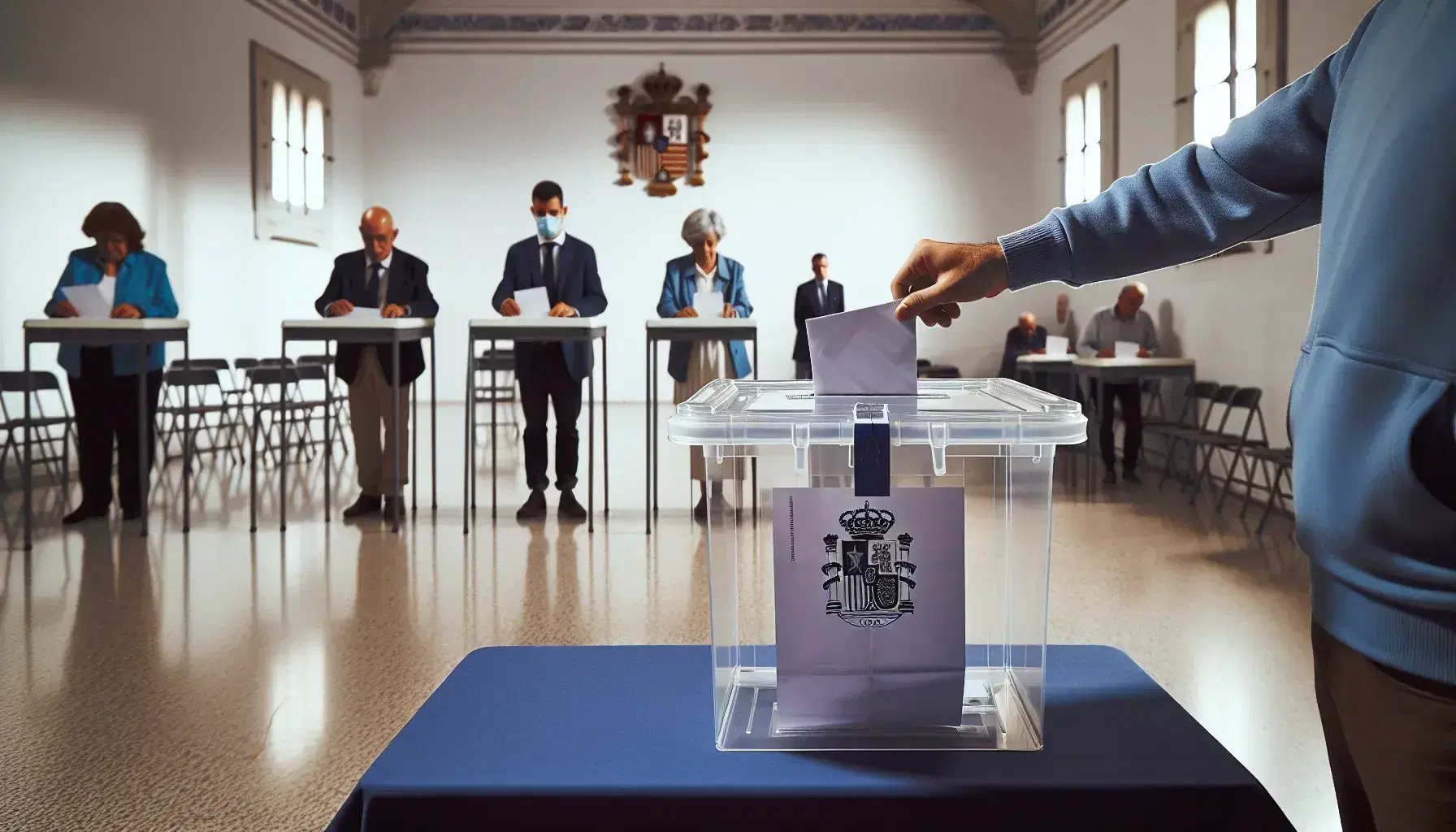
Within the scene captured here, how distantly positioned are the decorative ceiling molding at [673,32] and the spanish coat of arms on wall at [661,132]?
1.80 feet

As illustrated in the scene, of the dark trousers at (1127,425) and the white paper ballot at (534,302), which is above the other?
the white paper ballot at (534,302)

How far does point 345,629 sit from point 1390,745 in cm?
359

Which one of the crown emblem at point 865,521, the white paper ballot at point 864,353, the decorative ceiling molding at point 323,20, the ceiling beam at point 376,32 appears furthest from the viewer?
the ceiling beam at point 376,32

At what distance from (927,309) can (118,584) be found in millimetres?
4454

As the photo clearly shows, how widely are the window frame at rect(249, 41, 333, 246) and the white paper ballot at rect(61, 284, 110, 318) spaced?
5887mm

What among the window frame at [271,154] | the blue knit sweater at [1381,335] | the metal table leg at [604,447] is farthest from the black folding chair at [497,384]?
the blue knit sweater at [1381,335]

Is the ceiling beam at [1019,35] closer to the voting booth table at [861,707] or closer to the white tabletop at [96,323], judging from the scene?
the white tabletop at [96,323]

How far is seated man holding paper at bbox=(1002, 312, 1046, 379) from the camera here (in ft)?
35.9

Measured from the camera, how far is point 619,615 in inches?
162

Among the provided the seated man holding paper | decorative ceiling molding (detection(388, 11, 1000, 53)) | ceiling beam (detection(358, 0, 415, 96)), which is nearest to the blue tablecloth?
the seated man holding paper

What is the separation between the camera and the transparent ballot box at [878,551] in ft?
3.35

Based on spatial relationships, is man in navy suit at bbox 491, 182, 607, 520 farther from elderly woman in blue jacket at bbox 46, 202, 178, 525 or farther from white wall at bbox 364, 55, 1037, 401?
white wall at bbox 364, 55, 1037, 401

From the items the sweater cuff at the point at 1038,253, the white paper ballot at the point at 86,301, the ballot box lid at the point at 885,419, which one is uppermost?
the white paper ballot at the point at 86,301

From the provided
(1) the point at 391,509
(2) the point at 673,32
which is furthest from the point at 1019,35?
(1) the point at 391,509
